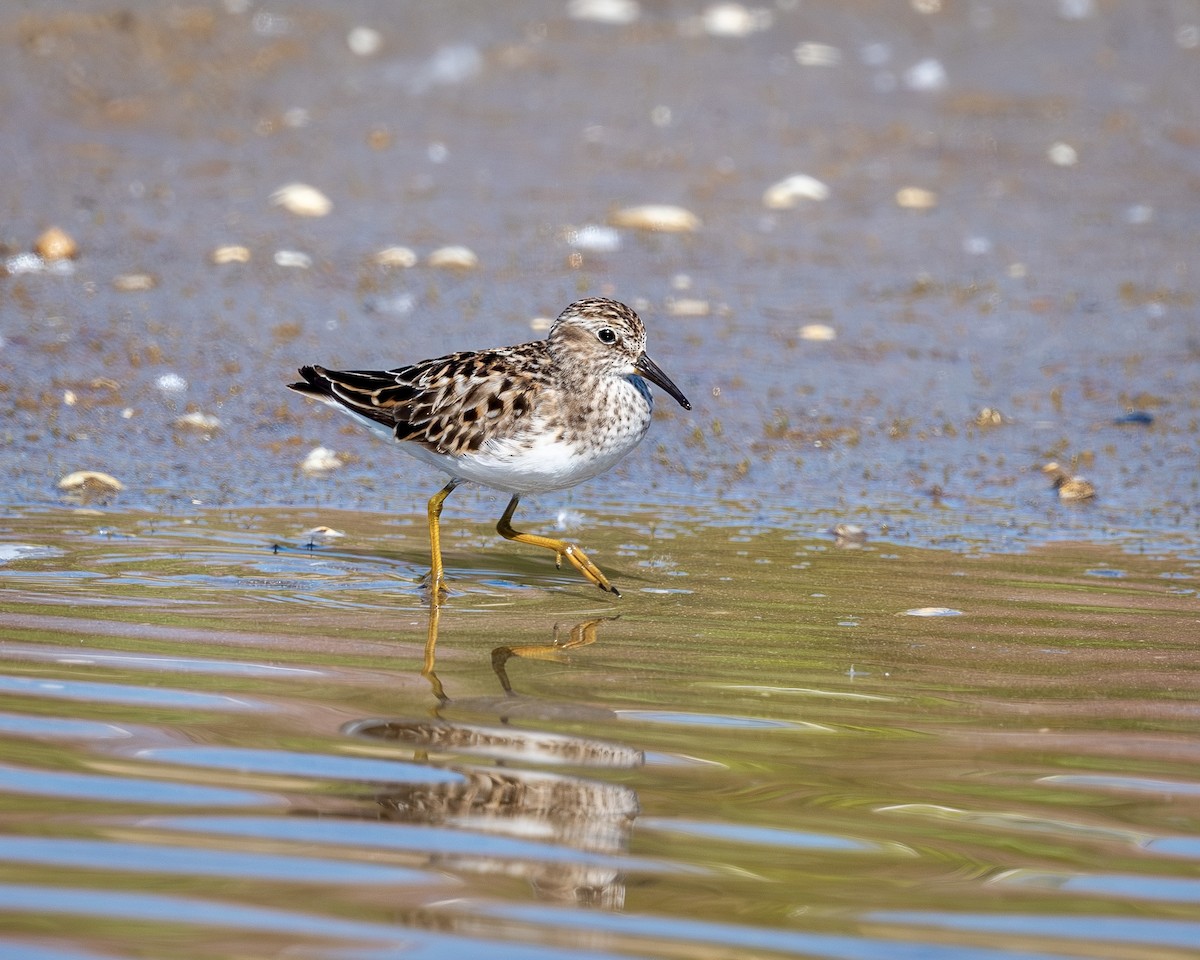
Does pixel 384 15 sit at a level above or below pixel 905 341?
above

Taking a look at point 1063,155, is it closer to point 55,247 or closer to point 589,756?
point 55,247

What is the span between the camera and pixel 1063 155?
1320cm

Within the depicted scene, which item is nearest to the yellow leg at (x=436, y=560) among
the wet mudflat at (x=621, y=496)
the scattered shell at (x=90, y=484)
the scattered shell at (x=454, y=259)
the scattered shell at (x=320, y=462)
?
the wet mudflat at (x=621, y=496)

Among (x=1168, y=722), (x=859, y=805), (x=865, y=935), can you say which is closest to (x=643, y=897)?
(x=865, y=935)

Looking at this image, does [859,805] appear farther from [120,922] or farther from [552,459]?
[552,459]

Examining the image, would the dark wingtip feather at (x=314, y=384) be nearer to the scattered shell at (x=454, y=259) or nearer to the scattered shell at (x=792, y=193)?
the scattered shell at (x=454, y=259)

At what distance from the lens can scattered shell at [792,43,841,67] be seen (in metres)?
14.4

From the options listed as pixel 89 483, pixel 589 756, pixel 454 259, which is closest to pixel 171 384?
pixel 89 483

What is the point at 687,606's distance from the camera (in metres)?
6.14

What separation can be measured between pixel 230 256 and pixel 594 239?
235 centimetres

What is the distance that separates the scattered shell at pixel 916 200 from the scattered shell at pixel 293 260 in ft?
14.1

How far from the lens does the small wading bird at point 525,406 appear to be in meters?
6.78

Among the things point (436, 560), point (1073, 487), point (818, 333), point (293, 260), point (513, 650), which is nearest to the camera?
point (513, 650)

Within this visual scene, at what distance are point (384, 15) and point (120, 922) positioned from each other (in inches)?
482
